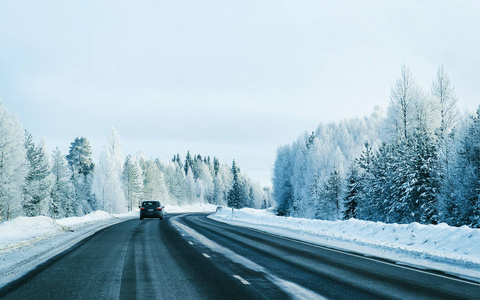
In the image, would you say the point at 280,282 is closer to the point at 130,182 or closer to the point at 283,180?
the point at 130,182

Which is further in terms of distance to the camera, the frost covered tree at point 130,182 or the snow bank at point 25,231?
the frost covered tree at point 130,182

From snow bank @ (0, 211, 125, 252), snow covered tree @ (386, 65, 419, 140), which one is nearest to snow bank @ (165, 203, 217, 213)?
snow covered tree @ (386, 65, 419, 140)

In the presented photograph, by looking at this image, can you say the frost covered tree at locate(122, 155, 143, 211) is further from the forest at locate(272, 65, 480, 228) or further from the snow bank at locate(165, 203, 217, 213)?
the forest at locate(272, 65, 480, 228)

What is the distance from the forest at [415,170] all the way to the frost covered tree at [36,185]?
131 feet

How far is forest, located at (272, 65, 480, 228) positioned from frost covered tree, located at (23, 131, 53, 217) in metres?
39.8

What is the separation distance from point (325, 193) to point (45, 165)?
4137 cm

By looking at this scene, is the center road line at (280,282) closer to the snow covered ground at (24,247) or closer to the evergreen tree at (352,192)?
the snow covered ground at (24,247)

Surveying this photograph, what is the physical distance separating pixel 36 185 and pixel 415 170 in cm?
4676

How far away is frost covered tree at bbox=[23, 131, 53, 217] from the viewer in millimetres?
56906

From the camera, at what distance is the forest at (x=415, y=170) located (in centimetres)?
3065

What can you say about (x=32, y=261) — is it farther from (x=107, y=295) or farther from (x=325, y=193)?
(x=325, y=193)

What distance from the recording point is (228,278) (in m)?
9.39

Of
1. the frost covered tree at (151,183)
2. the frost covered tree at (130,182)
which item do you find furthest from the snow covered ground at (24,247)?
the frost covered tree at (151,183)

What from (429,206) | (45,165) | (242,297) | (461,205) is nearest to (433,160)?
(429,206)
